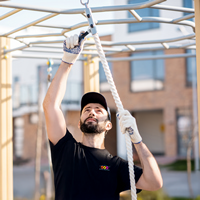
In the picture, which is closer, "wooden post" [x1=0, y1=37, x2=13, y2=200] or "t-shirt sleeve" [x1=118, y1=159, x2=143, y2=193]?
"t-shirt sleeve" [x1=118, y1=159, x2=143, y2=193]

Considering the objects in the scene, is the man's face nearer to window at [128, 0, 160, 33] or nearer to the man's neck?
the man's neck

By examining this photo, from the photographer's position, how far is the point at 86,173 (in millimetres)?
2229

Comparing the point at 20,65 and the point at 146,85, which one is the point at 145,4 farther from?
the point at 20,65

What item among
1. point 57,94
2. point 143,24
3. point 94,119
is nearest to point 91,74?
point 94,119

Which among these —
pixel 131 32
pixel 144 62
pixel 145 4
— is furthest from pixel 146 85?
pixel 145 4

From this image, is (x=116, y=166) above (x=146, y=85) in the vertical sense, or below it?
below

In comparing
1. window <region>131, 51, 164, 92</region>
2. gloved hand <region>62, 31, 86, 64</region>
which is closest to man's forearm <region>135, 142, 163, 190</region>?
gloved hand <region>62, 31, 86, 64</region>

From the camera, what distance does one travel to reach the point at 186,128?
17234 millimetres

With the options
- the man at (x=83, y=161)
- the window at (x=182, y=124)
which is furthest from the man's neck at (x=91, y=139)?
the window at (x=182, y=124)

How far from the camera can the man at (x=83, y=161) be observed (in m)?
2.17

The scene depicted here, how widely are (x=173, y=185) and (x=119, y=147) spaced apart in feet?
22.7

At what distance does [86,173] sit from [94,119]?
375mm

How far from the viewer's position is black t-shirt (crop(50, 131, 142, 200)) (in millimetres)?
2189

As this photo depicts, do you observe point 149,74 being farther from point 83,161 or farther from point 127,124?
point 127,124
